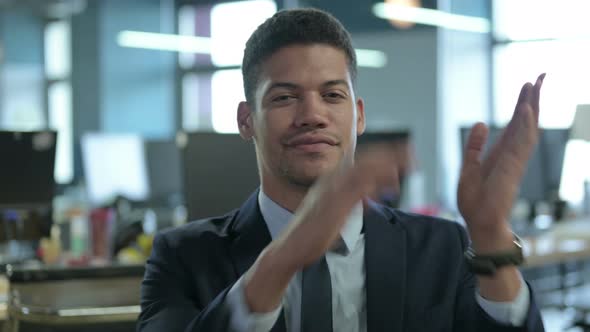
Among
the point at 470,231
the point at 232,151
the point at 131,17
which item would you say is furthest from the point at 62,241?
the point at 131,17

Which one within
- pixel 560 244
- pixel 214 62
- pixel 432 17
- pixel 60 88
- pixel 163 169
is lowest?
pixel 560 244

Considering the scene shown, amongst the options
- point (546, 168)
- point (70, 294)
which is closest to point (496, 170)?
point (70, 294)

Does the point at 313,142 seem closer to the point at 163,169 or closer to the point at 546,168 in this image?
the point at 546,168

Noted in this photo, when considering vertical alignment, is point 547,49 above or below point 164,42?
below

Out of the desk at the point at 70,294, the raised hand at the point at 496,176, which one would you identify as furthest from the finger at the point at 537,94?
the desk at the point at 70,294

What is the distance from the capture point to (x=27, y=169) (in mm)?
3508

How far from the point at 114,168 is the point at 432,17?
3628 millimetres

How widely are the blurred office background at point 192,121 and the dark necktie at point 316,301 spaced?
25 cm

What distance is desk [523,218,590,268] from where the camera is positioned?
3.70 m

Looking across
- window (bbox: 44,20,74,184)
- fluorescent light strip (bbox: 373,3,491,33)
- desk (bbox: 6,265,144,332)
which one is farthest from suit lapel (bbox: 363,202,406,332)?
window (bbox: 44,20,74,184)

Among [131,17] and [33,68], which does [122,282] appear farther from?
[33,68]

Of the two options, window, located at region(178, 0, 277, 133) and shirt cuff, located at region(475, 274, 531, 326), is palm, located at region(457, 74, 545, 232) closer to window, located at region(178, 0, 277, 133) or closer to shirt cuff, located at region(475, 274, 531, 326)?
shirt cuff, located at region(475, 274, 531, 326)

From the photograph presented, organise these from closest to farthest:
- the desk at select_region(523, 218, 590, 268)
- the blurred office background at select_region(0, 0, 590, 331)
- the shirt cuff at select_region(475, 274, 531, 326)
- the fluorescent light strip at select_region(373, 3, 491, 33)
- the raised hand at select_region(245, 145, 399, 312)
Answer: the raised hand at select_region(245, 145, 399, 312), the shirt cuff at select_region(475, 274, 531, 326), the blurred office background at select_region(0, 0, 590, 331), the desk at select_region(523, 218, 590, 268), the fluorescent light strip at select_region(373, 3, 491, 33)

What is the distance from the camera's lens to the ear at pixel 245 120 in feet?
4.51
